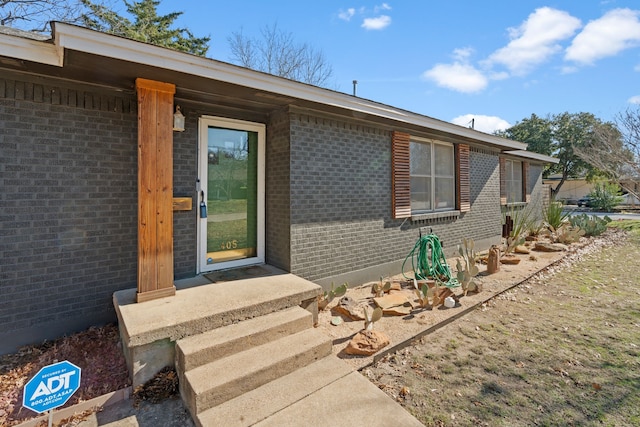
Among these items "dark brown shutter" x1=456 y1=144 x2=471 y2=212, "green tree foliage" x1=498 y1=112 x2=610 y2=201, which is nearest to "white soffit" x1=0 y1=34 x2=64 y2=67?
"dark brown shutter" x1=456 y1=144 x2=471 y2=212

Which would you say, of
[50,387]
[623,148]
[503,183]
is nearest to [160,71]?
[50,387]

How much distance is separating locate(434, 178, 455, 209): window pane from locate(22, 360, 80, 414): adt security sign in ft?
20.9

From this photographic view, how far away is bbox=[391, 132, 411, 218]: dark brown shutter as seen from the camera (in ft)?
18.2

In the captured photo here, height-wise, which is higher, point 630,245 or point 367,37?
point 367,37

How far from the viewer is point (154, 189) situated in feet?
9.83

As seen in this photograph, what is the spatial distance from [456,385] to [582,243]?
9.15 meters

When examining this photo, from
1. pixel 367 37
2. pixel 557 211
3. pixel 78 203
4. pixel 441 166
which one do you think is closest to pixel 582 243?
pixel 557 211

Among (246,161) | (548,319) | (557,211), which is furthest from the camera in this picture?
(557,211)

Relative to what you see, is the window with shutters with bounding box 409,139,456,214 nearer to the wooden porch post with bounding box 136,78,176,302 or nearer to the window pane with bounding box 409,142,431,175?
the window pane with bounding box 409,142,431,175

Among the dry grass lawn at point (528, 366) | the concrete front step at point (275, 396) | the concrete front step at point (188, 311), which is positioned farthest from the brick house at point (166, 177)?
the dry grass lawn at point (528, 366)

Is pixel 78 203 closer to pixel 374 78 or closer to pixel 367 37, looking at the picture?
pixel 367 37

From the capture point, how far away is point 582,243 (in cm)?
891

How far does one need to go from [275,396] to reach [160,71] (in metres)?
3.03

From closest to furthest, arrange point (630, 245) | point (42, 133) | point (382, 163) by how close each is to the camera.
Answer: point (42, 133)
point (382, 163)
point (630, 245)
